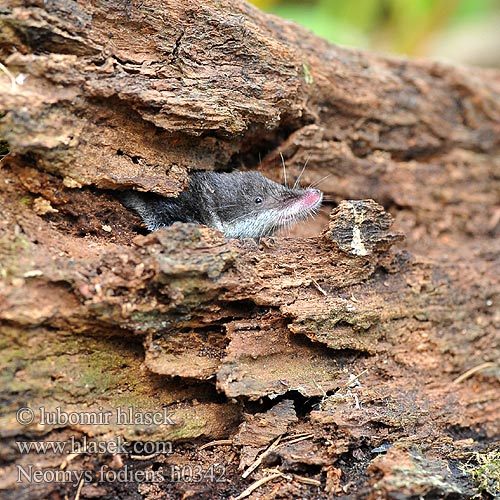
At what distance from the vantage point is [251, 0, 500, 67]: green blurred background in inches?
359

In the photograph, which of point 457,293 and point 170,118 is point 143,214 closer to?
point 170,118

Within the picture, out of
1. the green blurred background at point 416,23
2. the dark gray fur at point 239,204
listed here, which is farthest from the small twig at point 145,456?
the green blurred background at point 416,23

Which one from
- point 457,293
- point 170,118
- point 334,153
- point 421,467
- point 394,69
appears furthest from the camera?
point 394,69

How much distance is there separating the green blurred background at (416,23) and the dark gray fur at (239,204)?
16.2ft

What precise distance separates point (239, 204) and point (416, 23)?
661 centimetres

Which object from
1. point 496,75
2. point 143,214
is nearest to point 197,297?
point 143,214

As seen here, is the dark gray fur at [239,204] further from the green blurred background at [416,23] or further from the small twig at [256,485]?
the green blurred background at [416,23]

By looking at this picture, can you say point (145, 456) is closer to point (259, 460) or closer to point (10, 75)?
point (259, 460)

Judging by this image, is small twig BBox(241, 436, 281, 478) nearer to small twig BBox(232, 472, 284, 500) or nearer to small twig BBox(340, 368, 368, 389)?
small twig BBox(232, 472, 284, 500)

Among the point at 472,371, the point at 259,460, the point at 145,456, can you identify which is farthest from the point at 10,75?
the point at 472,371

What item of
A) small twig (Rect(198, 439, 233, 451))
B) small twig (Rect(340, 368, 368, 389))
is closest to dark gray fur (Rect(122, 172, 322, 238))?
small twig (Rect(340, 368, 368, 389))

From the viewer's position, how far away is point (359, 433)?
3.38 metres

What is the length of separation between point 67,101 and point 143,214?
0.89m

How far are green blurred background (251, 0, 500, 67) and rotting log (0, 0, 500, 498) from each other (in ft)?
17.3
